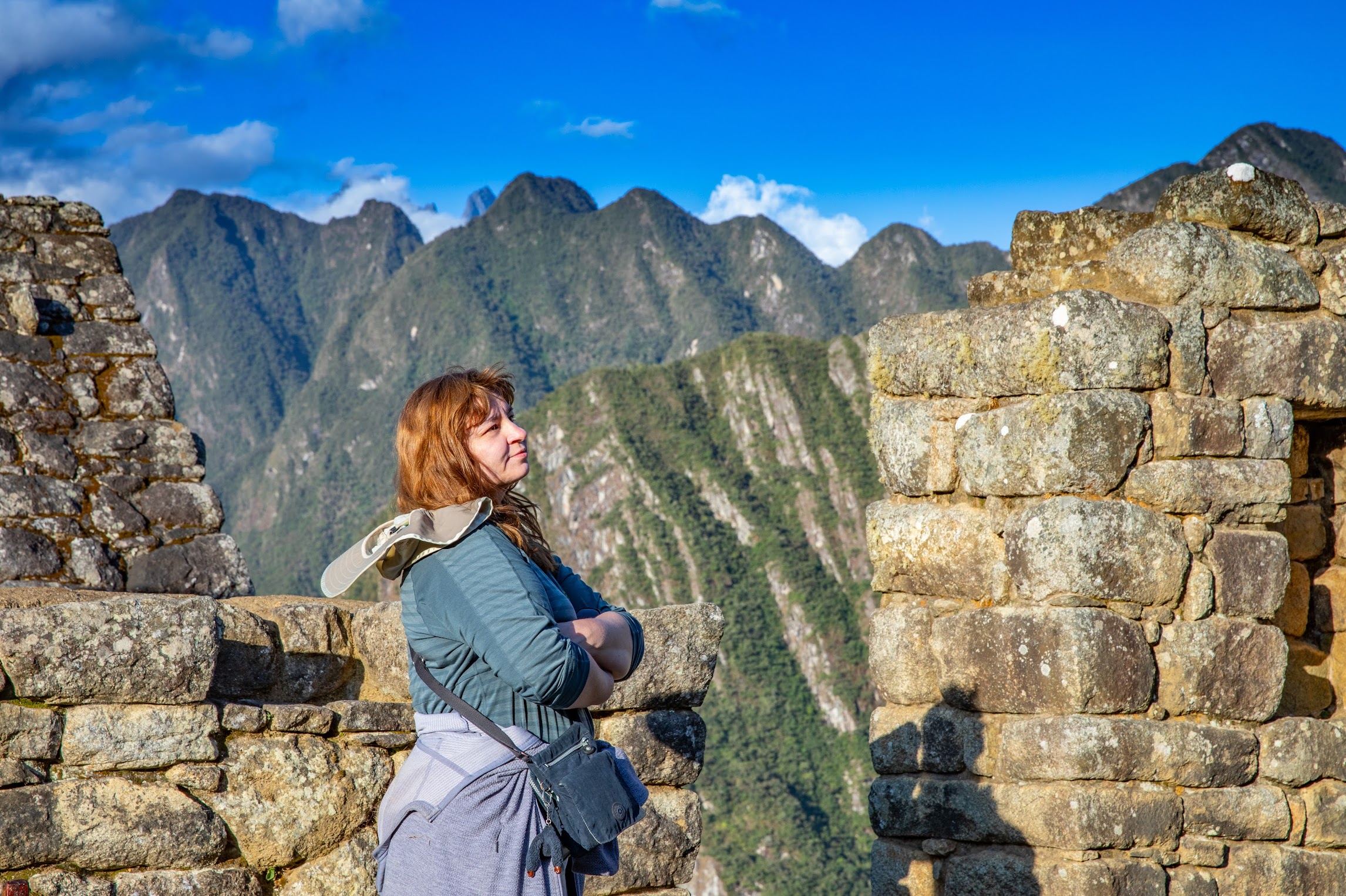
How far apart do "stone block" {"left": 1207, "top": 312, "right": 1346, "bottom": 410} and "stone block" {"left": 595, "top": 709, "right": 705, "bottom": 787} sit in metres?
2.11

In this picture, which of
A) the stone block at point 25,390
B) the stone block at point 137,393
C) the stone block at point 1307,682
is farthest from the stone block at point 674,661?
the stone block at point 25,390

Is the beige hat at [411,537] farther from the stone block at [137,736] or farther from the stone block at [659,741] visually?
the stone block at [659,741]

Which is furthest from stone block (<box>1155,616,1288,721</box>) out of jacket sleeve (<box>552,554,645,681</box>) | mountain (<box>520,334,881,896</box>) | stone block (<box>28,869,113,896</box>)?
mountain (<box>520,334,881,896</box>)

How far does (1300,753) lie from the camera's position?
3586 mm

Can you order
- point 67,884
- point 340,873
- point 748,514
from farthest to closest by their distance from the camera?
point 748,514, point 340,873, point 67,884

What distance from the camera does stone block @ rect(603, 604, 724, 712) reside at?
3.07 meters

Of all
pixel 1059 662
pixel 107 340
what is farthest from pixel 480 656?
pixel 107 340

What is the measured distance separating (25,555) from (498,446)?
3.14 metres

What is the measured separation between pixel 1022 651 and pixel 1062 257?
1.49 m

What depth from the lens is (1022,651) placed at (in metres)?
3.51

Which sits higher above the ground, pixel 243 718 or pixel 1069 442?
pixel 1069 442

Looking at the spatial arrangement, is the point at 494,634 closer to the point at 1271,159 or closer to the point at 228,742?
the point at 228,742

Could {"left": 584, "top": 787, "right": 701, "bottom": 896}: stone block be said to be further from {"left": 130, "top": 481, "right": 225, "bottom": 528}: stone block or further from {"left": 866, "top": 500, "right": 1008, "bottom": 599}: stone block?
{"left": 130, "top": 481, "right": 225, "bottom": 528}: stone block

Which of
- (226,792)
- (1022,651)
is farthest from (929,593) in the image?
(226,792)
